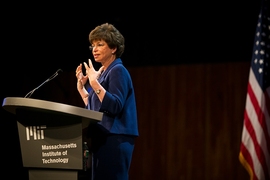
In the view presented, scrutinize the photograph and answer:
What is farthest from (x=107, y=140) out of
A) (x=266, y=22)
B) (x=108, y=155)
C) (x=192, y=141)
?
(x=192, y=141)

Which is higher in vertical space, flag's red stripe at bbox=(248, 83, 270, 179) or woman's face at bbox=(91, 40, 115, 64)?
woman's face at bbox=(91, 40, 115, 64)

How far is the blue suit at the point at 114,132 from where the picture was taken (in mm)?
2064

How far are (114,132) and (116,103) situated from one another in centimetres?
15

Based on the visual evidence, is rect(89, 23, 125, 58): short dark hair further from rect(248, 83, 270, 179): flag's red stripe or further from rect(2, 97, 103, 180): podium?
rect(248, 83, 270, 179): flag's red stripe

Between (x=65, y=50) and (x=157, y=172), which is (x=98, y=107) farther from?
(x=65, y=50)

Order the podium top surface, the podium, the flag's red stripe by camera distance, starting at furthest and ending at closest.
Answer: the flag's red stripe
the podium
the podium top surface

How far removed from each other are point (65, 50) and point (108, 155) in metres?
3.12

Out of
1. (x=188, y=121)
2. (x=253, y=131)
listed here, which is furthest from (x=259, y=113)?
(x=188, y=121)

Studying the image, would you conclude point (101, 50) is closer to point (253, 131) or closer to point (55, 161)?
point (55, 161)

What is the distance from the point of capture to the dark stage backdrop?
14.0 feet

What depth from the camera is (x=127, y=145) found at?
2.12 meters

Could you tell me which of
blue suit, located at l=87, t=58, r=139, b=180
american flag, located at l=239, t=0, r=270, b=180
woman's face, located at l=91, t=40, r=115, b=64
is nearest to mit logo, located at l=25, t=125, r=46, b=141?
blue suit, located at l=87, t=58, r=139, b=180

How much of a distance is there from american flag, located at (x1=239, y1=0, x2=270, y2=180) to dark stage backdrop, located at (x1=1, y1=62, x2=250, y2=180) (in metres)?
1.50

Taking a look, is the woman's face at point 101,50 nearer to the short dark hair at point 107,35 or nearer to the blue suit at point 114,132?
the short dark hair at point 107,35
